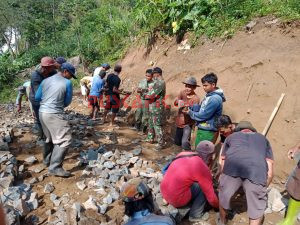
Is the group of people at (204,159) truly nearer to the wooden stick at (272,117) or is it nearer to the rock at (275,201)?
the rock at (275,201)

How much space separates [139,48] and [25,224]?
9.51 metres

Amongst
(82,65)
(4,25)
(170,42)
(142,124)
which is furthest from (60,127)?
(4,25)

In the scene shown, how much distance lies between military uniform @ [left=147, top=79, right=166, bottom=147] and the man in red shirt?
240 cm

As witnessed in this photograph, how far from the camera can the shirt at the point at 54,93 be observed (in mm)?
4832

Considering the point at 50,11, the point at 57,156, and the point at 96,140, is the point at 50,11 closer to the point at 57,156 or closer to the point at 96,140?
the point at 96,140

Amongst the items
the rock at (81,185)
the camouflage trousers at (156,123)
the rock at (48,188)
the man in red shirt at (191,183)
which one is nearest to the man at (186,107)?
the camouflage trousers at (156,123)

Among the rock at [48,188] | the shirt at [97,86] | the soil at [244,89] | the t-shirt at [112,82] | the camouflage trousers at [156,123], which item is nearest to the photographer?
the rock at [48,188]

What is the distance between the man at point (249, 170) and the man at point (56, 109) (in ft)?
8.14

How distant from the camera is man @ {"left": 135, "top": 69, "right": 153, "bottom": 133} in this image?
7090 mm

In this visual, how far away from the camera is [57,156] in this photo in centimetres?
503

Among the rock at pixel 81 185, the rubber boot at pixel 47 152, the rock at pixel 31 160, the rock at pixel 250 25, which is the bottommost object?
the rock at pixel 81 185

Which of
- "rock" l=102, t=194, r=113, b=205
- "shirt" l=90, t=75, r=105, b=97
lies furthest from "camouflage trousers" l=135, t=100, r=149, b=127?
"rock" l=102, t=194, r=113, b=205

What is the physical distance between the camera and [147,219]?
91.7 inches

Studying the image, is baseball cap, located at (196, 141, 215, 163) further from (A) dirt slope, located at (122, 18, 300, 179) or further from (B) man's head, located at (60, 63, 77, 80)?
(B) man's head, located at (60, 63, 77, 80)
